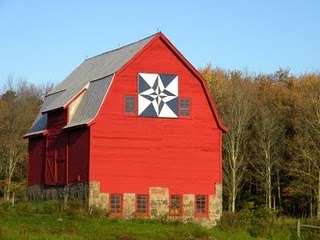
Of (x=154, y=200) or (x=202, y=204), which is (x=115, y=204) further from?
(x=202, y=204)

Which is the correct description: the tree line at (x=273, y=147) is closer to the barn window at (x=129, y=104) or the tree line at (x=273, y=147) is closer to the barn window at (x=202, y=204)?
the barn window at (x=202, y=204)

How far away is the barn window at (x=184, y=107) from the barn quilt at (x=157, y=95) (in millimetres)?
351

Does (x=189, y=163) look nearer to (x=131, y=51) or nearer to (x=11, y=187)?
(x=131, y=51)

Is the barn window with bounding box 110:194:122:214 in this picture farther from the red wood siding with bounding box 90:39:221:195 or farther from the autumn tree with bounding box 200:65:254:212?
the autumn tree with bounding box 200:65:254:212

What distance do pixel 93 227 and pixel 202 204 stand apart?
10565mm

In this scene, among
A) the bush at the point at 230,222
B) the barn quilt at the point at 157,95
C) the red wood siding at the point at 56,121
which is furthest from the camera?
the red wood siding at the point at 56,121

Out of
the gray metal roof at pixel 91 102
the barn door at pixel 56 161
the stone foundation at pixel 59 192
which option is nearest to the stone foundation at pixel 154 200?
the stone foundation at pixel 59 192

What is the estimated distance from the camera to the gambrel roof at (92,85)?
4856 centimetres

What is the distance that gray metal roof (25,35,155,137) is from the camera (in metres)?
48.6

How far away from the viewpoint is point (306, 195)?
2653 inches

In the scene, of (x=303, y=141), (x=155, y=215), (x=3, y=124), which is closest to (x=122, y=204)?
(x=155, y=215)

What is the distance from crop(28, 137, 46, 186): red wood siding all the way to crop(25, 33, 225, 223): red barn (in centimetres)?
400

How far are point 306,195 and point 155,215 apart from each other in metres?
23.2

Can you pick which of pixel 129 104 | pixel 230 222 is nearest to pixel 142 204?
pixel 230 222
